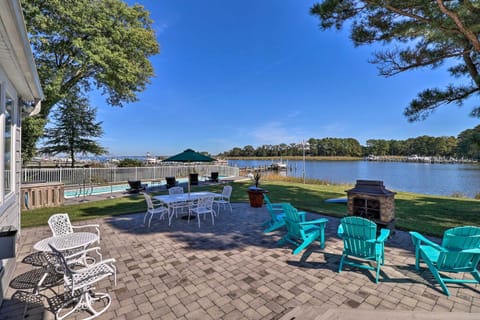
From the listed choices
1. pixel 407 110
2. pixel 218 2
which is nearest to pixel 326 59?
pixel 218 2

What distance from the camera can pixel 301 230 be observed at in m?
3.91

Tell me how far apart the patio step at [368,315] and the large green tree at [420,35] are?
5069mm

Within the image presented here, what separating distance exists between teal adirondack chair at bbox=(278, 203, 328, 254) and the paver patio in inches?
7.4

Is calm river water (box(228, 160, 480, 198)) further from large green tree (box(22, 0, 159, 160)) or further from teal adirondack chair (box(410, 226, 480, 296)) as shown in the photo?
teal adirondack chair (box(410, 226, 480, 296))

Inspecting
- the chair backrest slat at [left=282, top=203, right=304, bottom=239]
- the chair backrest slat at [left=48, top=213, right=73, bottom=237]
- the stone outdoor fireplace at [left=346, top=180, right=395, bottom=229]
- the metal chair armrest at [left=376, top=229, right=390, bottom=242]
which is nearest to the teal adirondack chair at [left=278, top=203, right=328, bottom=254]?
the chair backrest slat at [left=282, top=203, right=304, bottom=239]

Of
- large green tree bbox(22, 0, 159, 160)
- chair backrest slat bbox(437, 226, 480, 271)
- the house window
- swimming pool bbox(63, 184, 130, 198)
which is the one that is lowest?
swimming pool bbox(63, 184, 130, 198)

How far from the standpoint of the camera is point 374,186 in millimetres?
4684

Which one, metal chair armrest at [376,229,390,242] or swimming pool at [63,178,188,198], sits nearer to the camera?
metal chair armrest at [376,229,390,242]

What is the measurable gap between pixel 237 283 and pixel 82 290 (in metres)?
1.77

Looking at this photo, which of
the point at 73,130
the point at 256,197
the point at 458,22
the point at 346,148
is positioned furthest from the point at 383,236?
the point at 346,148

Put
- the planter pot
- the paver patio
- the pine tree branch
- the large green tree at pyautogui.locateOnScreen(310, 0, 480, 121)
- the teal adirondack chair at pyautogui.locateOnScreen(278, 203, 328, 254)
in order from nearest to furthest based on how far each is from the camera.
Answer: the paver patio → the teal adirondack chair at pyautogui.locateOnScreen(278, 203, 328, 254) → the pine tree branch → the large green tree at pyautogui.locateOnScreen(310, 0, 480, 121) → the planter pot

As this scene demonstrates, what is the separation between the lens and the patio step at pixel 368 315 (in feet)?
6.96

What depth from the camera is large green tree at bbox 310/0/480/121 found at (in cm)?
438

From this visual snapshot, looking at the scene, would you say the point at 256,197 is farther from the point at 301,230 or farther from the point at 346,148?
the point at 346,148
